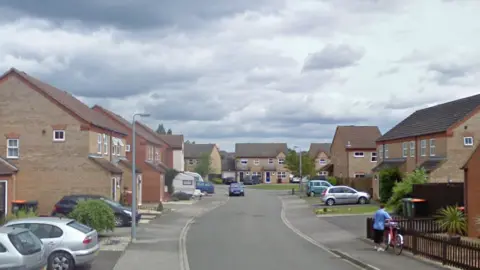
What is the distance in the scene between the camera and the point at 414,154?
53.2 m

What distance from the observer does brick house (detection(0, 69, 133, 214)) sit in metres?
39.7

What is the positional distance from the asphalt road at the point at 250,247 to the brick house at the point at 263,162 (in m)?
90.7

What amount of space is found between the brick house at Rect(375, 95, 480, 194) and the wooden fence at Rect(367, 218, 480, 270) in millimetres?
21793

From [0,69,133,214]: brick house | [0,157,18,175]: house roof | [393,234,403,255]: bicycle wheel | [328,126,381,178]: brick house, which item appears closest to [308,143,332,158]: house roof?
[328,126,381,178]: brick house

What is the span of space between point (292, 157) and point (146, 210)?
49.0 meters

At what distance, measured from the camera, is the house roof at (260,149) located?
137m

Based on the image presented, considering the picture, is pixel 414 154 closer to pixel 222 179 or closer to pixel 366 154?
pixel 366 154

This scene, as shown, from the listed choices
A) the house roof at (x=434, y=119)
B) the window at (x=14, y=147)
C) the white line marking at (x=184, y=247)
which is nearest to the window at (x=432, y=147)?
the house roof at (x=434, y=119)

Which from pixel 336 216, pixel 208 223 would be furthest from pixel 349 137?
pixel 208 223

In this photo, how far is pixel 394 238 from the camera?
947 inches

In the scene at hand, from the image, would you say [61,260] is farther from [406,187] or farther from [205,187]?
[205,187]

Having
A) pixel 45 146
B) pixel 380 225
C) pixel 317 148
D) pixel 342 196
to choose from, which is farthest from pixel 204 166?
pixel 380 225

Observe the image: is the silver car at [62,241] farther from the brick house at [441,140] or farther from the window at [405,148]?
the window at [405,148]

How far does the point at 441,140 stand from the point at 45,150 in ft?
88.8
